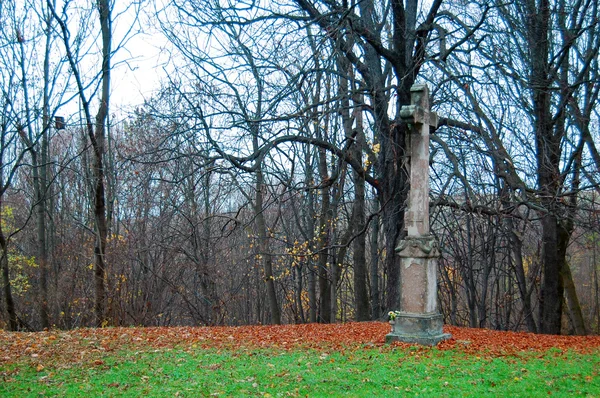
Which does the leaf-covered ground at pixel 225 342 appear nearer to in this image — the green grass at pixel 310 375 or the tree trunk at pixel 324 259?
the green grass at pixel 310 375

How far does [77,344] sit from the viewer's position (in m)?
9.38

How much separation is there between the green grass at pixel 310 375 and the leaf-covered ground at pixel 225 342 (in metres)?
0.51

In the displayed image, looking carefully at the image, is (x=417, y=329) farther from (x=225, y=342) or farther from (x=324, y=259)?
(x=324, y=259)

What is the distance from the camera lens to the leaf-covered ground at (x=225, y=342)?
8445 mm

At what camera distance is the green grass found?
19.9ft

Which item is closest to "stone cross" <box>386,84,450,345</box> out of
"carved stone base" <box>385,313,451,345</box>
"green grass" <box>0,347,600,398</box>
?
"carved stone base" <box>385,313,451,345</box>

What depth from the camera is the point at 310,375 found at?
22.2 ft

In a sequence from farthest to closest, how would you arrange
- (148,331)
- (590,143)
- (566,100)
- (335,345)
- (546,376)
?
(590,143)
(566,100)
(148,331)
(335,345)
(546,376)

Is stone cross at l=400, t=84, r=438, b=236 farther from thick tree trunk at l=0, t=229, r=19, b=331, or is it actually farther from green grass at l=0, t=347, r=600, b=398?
thick tree trunk at l=0, t=229, r=19, b=331

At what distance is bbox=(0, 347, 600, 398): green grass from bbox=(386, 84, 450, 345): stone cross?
0.76 metres

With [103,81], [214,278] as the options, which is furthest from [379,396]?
[214,278]

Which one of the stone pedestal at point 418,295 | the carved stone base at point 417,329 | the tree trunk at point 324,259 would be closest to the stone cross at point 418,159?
the stone pedestal at point 418,295

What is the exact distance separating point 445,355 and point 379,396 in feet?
9.00

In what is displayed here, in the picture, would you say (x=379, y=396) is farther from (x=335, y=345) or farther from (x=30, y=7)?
(x=30, y=7)
